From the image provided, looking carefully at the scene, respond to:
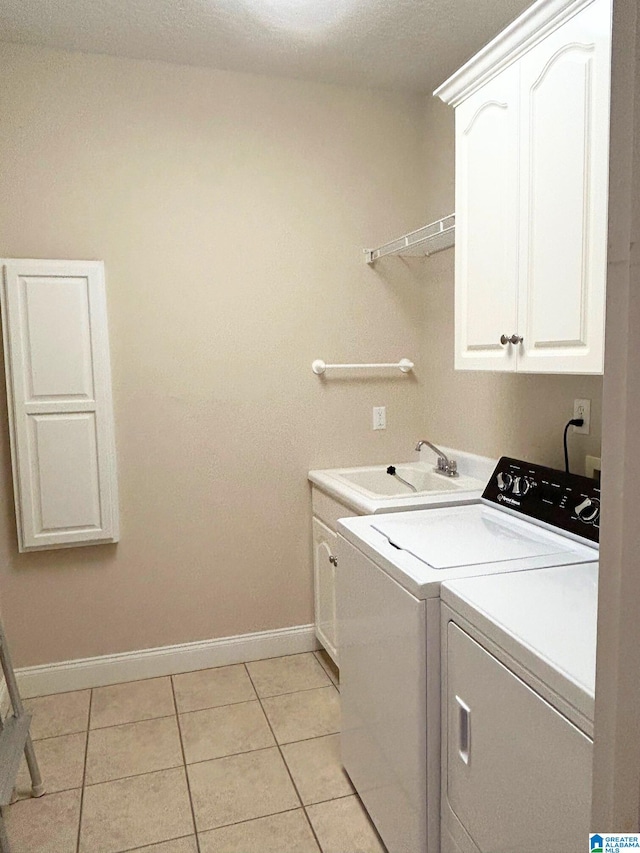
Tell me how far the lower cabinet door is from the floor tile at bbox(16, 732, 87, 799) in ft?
4.56

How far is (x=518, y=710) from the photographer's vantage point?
1142 mm

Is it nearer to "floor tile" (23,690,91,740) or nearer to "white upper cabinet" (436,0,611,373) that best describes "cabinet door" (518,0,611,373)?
"white upper cabinet" (436,0,611,373)

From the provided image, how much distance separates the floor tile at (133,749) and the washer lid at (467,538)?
1.17 meters

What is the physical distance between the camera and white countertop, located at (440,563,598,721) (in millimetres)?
1036

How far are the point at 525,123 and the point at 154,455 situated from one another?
6.23 ft

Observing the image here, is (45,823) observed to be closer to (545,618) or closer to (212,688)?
(212,688)

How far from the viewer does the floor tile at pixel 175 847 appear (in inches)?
70.8

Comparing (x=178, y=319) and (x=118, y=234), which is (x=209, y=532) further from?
(x=118, y=234)

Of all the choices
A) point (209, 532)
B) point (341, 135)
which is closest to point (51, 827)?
point (209, 532)

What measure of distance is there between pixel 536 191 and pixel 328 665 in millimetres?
2177

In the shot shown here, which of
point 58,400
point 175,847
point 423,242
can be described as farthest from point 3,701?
point 423,242

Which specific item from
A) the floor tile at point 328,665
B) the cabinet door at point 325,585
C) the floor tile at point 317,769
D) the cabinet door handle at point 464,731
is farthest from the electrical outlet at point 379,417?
the cabinet door handle at point 464,731

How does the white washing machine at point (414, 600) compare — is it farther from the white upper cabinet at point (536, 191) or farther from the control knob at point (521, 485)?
the white upper cabinet at point (536, 191)

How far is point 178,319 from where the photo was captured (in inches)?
106
